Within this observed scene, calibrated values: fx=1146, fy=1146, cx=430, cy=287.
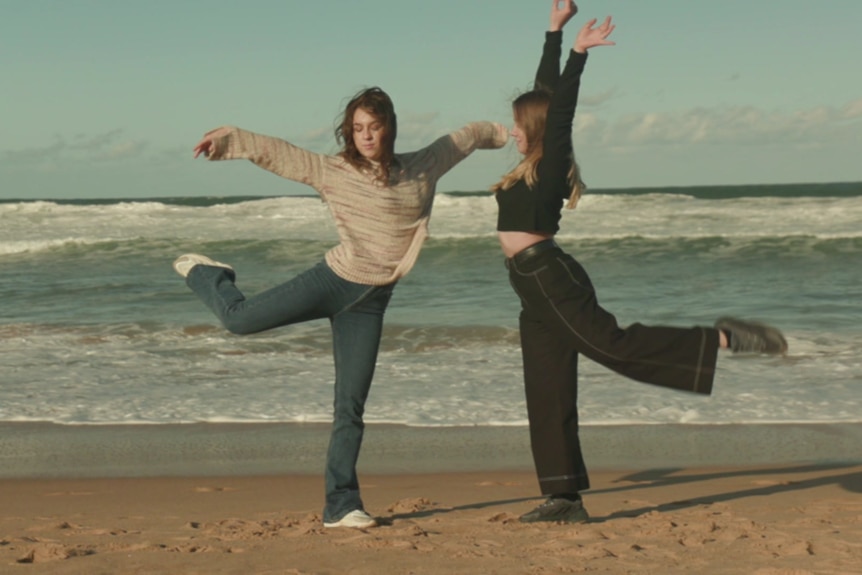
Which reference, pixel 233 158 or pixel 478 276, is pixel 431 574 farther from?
pixel 478 276

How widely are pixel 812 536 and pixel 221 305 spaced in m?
2.48

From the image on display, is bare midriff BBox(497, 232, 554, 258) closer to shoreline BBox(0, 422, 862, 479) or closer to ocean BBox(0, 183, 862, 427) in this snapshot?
shoreline BBox(0, 422, 862, 479)

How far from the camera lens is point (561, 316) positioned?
4.52 meters

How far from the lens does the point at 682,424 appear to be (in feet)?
23.8

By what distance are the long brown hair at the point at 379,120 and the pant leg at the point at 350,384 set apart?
1.65 feet

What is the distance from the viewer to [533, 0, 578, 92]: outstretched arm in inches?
185

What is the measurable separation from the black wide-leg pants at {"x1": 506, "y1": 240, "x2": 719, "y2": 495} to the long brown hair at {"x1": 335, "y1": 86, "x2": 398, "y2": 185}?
2.14 ft

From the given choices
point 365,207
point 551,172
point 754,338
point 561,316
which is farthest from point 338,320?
point 754,338

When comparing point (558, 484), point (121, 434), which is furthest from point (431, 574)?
point (121, 434)

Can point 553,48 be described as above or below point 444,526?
above

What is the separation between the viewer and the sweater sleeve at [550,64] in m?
4.69

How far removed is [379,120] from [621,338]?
1274 mm

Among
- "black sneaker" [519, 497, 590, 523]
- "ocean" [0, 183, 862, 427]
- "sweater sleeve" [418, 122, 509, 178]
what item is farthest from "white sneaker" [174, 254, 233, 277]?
"ocean" [0, 183, 862, 427]

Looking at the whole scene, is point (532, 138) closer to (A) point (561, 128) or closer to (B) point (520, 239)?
(A) point (561, 128)
